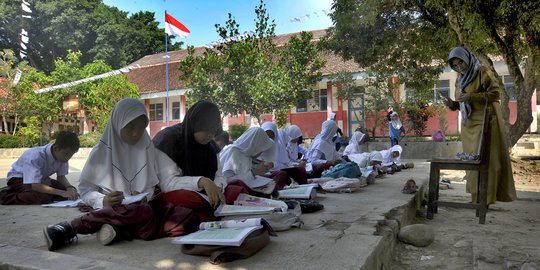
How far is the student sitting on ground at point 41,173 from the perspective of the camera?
3771mm

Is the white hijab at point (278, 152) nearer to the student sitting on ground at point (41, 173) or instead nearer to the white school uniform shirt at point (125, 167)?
the student sitting on ground at point (41, 173)

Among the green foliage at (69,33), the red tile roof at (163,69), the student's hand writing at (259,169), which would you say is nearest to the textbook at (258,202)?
the student's hand writing at (259,169)

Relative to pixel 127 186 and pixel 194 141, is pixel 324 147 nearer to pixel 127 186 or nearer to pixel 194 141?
pixel 194 141

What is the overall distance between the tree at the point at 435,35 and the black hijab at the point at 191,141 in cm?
422

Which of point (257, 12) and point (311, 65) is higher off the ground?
point (257, 12)

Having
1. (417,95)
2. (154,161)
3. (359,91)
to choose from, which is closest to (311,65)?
(359,91)

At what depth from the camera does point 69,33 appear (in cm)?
2716

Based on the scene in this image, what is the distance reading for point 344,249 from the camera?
1971mm

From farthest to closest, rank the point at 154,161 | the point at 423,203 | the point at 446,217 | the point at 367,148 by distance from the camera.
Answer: the point at 367,148, the point at 423,203, the point at 446,217, the point at 154,161

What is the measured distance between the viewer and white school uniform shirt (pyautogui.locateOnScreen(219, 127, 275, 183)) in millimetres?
3514

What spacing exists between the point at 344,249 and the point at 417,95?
1173 centimetres

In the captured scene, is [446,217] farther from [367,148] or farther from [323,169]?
[367,148]

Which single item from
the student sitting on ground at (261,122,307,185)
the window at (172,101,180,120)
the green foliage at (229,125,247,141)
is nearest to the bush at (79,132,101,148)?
the window at (172,101,180,120)

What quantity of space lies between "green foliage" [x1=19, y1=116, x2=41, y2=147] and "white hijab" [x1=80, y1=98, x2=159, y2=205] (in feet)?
56.2
